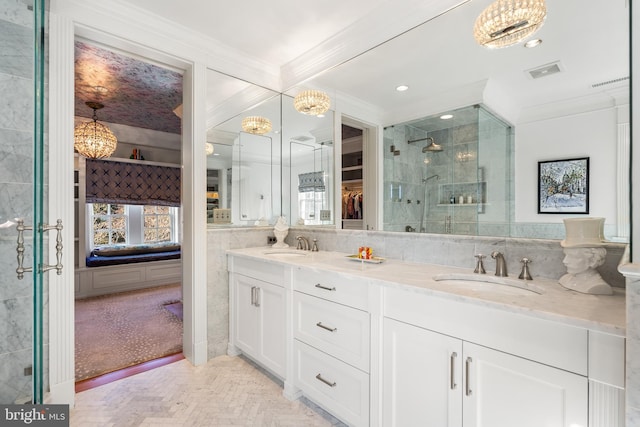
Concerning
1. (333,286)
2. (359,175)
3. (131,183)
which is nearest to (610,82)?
(359,175)

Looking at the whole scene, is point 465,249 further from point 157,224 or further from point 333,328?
point 157,224

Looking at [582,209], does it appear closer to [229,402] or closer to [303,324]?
[303,324]

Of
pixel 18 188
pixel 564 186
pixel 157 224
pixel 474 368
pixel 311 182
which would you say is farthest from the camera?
pixel 157 224

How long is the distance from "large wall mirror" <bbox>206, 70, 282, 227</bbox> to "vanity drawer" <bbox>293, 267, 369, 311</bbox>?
1131mm

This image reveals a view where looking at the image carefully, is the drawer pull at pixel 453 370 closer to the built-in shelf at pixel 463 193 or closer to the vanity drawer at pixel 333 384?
the vanity drawer at pixel 333 384

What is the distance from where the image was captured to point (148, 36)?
2229mm

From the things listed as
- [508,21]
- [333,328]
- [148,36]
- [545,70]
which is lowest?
[333,328]

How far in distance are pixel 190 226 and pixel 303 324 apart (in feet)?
4.14

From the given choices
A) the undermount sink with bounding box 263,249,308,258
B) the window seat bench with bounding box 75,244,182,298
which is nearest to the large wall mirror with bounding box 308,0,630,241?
the undermount sink with bounding box 263,249,308,258

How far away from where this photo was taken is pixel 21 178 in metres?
1.54

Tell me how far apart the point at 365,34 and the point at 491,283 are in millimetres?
1918

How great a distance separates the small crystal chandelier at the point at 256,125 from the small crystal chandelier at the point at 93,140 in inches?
91.0

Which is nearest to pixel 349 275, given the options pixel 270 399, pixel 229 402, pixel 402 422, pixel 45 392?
pixel 402 422

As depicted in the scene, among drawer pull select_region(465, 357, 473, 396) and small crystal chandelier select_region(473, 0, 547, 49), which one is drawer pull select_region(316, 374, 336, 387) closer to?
drawer pull select_region(465, 357, 473, 396)
